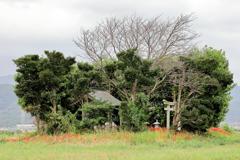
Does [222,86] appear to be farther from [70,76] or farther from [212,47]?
[70,76]

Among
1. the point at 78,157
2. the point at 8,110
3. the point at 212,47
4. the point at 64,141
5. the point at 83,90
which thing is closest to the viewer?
the point at 78,157

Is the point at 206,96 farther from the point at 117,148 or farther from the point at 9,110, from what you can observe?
the point at 9,110

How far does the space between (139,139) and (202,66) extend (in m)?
7.05

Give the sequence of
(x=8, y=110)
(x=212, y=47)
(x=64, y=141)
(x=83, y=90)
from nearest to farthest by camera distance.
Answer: (x=64, y=141), (x=83, y=90), (x=212, y=47), (x=8, y=110)

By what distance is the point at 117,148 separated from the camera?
10.9 meters

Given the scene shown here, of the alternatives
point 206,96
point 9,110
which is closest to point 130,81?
point 206,96

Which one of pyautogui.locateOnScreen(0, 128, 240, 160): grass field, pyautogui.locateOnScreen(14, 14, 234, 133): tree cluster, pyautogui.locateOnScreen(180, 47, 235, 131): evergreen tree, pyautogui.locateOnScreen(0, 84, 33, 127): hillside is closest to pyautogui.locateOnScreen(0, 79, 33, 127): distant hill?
pyautogui.locateOnScreen(0, 84, 33, 127): hillside

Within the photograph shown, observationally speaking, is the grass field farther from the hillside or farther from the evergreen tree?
the hillside

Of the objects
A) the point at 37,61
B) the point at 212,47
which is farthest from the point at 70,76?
the point at 212,47

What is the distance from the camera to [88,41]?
17.8 metres

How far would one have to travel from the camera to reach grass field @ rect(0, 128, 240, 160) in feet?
29.1

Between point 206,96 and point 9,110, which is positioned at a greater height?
point 206,96

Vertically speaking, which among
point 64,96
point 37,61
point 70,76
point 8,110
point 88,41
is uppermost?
point 88,41

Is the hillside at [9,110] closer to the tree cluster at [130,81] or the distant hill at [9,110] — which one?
the distant hill at [9,110]
